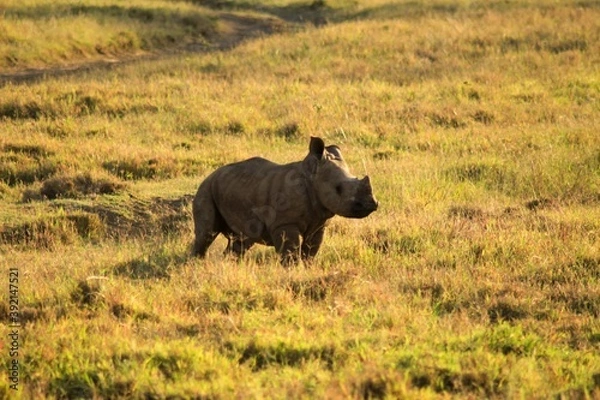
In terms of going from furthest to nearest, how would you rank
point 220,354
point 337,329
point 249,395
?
point 337,329
point 220,354
point 249,395

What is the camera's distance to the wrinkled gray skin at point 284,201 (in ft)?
28.7

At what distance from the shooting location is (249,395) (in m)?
6.07

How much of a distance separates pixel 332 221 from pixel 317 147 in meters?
2.51

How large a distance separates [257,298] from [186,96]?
39.9 ft

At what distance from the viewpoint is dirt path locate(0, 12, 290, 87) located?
2392cm

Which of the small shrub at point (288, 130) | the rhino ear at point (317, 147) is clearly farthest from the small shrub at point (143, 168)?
the rhino ear at point (317, 147)

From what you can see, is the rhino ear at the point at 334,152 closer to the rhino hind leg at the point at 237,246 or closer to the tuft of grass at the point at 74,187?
the rhino hind leg at the point at 237,246

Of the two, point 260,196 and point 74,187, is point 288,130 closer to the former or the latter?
point 74,187

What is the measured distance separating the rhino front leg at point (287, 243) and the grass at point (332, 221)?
0.23m

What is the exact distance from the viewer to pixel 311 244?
9.45 m

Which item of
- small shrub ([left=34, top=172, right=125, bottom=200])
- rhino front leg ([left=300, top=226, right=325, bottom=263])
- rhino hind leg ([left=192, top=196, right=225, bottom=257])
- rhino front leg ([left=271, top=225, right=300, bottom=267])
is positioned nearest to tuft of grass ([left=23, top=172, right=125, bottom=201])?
small shrub ([left=34, top=172, right=125, bottom=200])

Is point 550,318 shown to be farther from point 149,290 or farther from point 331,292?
point 149,290

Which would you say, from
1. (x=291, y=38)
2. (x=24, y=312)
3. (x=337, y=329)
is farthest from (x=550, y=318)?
(x=291, y=38)

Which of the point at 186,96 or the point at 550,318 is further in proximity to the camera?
the point at 186,96
